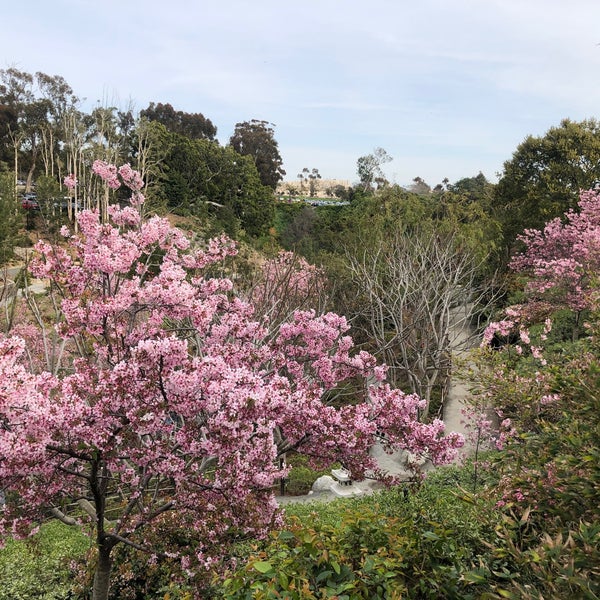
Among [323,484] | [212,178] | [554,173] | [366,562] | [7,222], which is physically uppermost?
[212,178]

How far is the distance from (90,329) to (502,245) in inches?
777

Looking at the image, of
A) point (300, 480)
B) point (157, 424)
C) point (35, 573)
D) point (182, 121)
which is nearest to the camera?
point (157, 424)

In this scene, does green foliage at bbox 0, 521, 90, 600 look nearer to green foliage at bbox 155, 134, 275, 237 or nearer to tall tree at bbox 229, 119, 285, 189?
green foliage at bbox 155, 134, 275, 237

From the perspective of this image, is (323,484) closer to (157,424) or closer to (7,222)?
(157,424)

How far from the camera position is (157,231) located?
5.47m

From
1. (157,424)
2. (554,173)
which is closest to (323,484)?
(157,424)

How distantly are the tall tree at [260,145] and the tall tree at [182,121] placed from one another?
327 centimetres

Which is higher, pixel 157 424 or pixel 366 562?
pixel 157 424

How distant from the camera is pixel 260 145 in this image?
60906 mm

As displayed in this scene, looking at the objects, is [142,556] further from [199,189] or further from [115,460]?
[199,189]

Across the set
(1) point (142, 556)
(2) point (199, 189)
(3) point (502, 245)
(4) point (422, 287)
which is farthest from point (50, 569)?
(2) point (199, 189)

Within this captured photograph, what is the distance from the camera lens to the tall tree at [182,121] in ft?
184

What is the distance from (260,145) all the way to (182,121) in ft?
31.1

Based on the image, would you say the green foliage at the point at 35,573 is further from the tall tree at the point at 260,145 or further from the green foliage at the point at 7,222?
the tall tree at the point at 260,145
